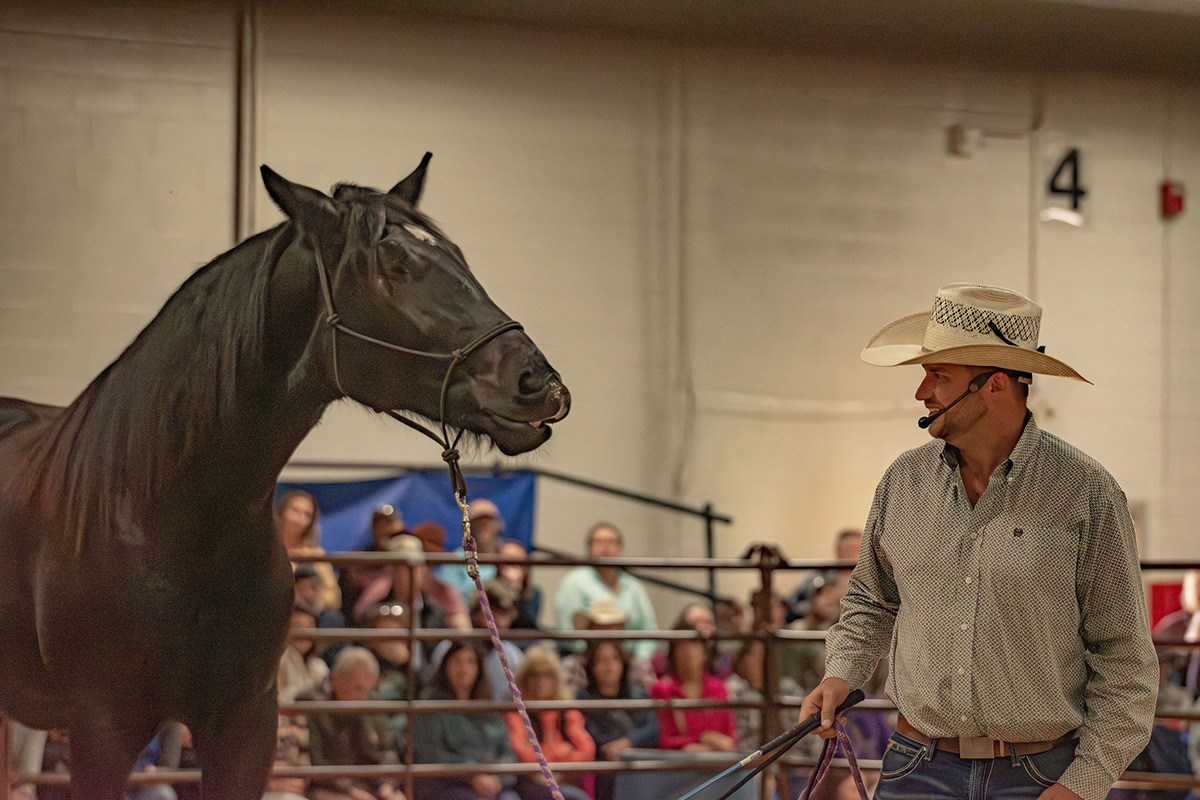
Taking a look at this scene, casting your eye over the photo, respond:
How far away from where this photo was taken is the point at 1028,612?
1.76m

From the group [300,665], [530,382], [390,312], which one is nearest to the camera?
[530,382]

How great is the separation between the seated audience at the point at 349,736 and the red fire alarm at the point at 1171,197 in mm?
4665

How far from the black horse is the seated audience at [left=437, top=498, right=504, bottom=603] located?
85.6 inches

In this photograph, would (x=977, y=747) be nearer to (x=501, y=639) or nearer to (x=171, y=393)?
(x=171, y=393)

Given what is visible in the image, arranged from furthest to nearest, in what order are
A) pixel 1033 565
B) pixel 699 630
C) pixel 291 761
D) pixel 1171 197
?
pixel 1171 197
pixel 699 630
pixel 291 761
pixel 1033 565

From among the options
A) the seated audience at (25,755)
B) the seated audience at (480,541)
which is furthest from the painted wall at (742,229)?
the seated audience at (25,755)

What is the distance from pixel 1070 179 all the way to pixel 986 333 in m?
4.75

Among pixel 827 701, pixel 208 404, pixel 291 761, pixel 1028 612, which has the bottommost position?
pixel 291 761

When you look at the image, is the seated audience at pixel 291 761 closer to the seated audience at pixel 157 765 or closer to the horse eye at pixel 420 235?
the seated audience at pixel 157 765

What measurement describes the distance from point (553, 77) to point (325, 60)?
1.03 metres

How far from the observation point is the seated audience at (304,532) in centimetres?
411

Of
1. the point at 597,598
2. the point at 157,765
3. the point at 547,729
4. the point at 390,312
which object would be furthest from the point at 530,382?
the point at 597,598

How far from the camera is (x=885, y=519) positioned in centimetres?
195

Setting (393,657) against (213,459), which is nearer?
(213,459)
